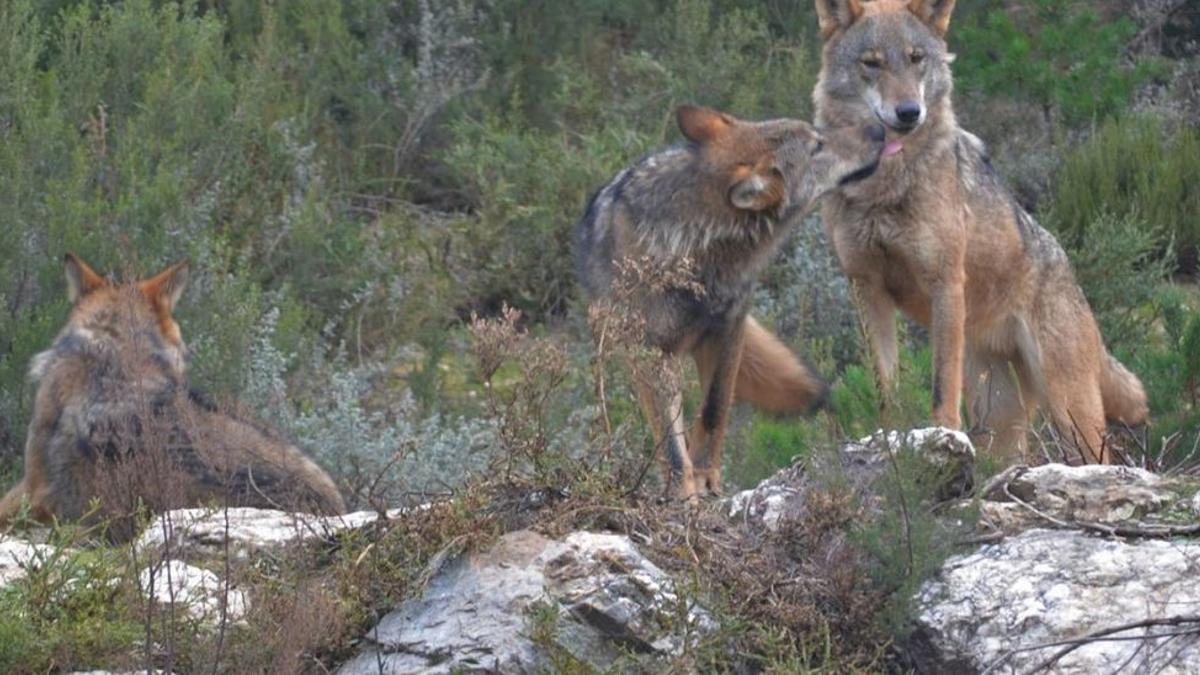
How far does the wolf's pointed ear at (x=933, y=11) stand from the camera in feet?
26.2

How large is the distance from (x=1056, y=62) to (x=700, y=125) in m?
6.00

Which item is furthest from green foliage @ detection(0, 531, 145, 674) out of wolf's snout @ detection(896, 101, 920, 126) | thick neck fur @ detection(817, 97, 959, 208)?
wolf's snout @ detection(896, 101, 920, 126)

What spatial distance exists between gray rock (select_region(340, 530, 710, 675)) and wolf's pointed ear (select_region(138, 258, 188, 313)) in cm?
309

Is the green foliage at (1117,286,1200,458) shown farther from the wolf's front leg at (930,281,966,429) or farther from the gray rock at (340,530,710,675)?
the gray rock at (340,530,710,675)

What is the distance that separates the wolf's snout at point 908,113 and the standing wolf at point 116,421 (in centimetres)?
256

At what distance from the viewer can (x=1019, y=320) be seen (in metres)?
8.17

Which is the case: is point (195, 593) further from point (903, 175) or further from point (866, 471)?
point (903, 175)

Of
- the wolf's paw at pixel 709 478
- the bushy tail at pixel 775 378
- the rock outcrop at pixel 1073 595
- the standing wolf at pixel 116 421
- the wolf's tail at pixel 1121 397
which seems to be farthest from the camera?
the wolf's tail at pixel 1121 397

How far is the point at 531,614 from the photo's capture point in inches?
187

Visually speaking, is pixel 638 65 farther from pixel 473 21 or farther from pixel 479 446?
pixel 479 446

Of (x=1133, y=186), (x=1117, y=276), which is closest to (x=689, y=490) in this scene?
(x=1117, y=276)

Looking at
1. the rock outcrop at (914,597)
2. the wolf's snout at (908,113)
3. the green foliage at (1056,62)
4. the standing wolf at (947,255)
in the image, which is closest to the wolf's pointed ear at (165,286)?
the rock outcrop at (914,597)

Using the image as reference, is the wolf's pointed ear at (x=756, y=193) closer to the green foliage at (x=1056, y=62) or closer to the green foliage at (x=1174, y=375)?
the green foliage at (x=1174, y=375)

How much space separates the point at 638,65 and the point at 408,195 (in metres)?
1.72
